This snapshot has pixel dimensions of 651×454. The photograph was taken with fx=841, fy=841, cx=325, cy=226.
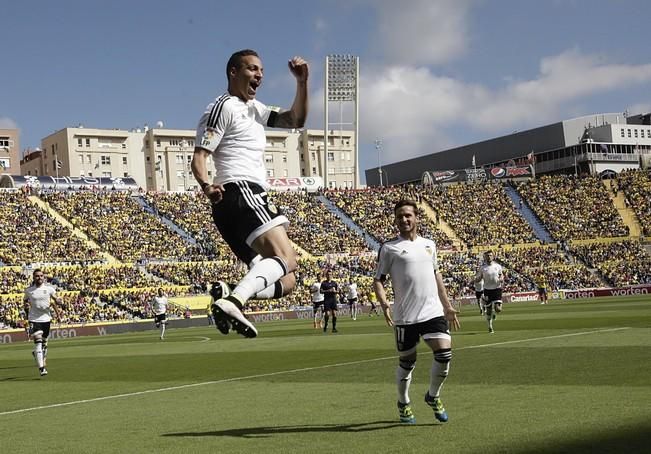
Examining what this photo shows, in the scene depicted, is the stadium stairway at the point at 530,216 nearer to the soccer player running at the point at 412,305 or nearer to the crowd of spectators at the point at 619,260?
the crowd of spectators at the point at 619,260

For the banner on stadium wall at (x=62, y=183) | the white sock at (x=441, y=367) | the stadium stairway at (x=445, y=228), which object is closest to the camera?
the white sock at (x=441, y=367)

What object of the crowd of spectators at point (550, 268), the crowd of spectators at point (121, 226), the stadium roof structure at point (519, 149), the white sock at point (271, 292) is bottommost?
the crowd of spectators at point (550, 268)

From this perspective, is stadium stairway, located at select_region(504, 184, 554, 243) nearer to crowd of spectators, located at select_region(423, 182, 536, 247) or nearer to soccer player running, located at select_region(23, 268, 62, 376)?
crowd of spectators, located at select_region(423, 182, 536, 247)

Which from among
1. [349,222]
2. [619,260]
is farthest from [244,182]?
[349,222]

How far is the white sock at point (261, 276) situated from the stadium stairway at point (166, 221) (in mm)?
57314

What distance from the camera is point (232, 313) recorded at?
232 inches

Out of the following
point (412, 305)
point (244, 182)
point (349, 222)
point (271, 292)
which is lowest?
point (412, 305)

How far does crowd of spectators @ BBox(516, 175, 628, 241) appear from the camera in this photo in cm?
7212

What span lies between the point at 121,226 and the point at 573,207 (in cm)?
3988

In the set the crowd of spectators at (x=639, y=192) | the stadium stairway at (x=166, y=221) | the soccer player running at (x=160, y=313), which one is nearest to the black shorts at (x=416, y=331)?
the soccer player running at (x=160, y=313)

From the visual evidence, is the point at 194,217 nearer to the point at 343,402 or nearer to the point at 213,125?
the point at 343,402

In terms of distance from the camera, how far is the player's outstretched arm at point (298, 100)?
22.4 feet

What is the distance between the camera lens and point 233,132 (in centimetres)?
650

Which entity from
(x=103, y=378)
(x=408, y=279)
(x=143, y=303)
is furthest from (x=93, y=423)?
(x=143, y=303)
